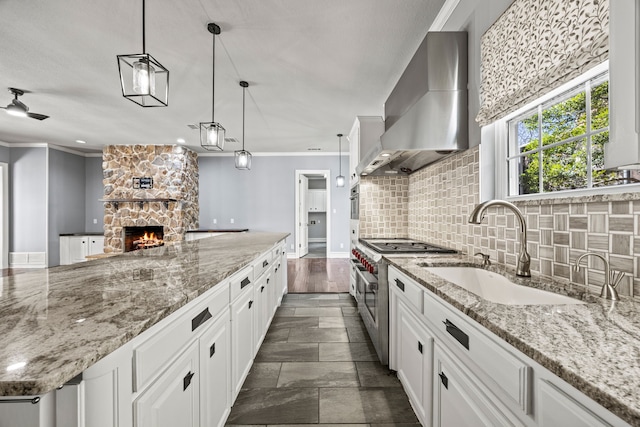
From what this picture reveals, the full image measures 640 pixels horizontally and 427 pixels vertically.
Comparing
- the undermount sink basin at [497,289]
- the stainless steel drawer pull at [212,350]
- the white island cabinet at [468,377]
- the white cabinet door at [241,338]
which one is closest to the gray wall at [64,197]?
the white cabinet door at [241,338]

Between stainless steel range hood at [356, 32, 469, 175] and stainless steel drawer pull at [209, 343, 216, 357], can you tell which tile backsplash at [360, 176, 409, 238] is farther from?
stainless steel drawer pull at [209, 343, 216, 357]

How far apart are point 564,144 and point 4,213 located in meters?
9.52

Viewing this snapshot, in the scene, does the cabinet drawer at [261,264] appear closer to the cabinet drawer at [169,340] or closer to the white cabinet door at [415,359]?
the cabinet drawer at [169,340]

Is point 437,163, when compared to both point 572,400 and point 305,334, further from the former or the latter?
point 572,400

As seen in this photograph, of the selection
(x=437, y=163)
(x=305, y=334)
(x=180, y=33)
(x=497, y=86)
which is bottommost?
(x=305, y=334)

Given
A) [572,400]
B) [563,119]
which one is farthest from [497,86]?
[572,400]

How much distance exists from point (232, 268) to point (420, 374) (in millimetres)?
1086

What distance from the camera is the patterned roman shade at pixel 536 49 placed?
3.48 feet

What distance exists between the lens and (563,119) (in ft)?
4.70

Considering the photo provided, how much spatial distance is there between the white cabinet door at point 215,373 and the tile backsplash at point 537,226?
5.06ft

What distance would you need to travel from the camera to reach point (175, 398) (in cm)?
96

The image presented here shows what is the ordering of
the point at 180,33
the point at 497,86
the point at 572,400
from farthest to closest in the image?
the point at 180,33
the point at 497,86
the point at 572,400

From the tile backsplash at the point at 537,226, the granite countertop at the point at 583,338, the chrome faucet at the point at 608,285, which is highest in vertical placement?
the tile backsplash at the point at 537,226

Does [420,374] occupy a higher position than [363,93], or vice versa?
[363,93]
